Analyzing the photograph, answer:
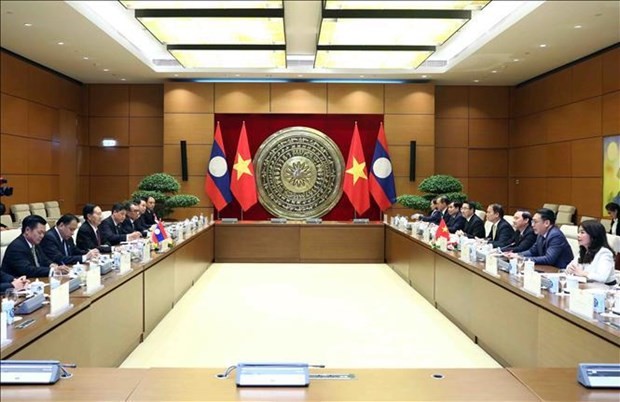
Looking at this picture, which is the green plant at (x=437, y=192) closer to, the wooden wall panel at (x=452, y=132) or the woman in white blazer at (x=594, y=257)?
the wooden wall panel at (x=452, y=132)

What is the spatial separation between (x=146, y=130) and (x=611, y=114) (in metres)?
7.89

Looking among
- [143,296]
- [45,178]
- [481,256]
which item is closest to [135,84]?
[45,178]

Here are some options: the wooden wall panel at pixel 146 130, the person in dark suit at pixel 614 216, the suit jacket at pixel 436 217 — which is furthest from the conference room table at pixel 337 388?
the wooden wall panel at pixel 146 130

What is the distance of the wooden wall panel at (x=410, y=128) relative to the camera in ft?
36.3

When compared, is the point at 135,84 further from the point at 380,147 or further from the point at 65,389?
the point at 65,389

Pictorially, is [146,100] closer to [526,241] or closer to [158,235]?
[158,235]

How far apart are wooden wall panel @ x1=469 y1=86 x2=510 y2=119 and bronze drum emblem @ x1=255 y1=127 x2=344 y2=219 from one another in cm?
280

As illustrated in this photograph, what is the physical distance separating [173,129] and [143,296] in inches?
261

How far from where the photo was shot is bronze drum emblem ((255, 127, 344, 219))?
1120 centimetres

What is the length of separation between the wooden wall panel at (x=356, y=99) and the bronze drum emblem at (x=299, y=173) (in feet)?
2.03

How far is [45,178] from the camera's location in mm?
9953

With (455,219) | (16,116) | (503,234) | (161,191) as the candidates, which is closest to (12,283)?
(503,234)

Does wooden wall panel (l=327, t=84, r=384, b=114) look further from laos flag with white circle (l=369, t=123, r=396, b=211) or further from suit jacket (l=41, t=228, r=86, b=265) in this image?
suit jacket (l=41, t=228, r=86, b=265)

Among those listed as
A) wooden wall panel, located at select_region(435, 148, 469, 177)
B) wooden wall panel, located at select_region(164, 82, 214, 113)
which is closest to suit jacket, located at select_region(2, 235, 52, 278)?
wooden wall panel, located at select_region(164, 82, 214, 113)
